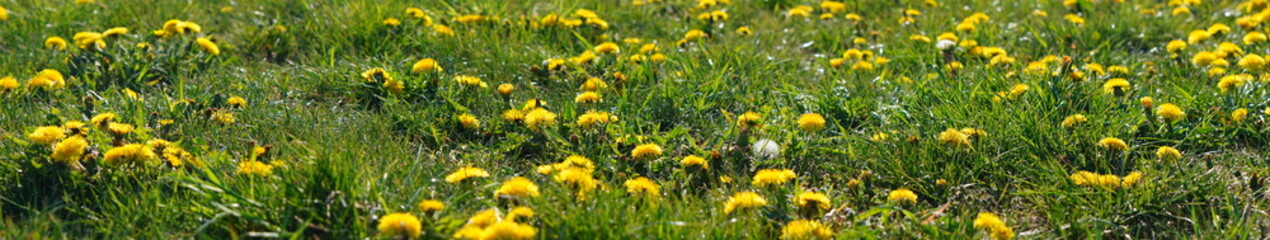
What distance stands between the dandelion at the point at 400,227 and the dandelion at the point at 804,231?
0.81 m

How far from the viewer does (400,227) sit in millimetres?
2203

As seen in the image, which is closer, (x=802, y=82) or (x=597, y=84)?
(x=597, y=84)

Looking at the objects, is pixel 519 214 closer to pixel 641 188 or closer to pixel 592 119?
pixel 641 188

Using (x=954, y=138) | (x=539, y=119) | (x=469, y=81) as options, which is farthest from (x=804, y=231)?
(x=469, y=81)

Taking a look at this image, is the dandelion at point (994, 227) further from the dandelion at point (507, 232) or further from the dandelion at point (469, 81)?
the dandelion at point (469, 81)

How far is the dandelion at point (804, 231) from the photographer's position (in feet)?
7.75

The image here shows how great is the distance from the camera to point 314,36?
4.47 metres

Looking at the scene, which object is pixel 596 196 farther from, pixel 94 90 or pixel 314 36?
pixel 314 36

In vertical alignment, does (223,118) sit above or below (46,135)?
below

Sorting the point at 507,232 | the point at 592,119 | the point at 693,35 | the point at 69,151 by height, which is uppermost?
the point at 507,232

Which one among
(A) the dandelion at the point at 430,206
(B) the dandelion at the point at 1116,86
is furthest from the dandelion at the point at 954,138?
(A) the dandelion at the point at 430,206

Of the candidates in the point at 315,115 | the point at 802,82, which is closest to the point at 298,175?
the point at 315,115

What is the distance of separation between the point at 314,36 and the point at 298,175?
2.16m

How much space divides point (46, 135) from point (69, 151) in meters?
0.16
